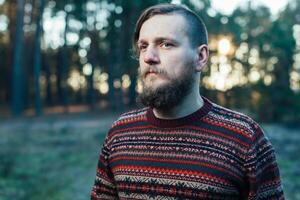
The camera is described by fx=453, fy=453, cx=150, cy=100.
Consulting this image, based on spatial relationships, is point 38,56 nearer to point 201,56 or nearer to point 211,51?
point 211,51

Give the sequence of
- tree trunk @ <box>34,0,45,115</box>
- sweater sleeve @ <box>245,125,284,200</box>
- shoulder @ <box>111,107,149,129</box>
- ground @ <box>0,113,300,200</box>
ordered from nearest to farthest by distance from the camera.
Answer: sweater sleeve @ <box>245,125,284,200</box>, shoulder @ <box>111,107,149,129</box>, ground @ <box>0,113,300,200</box>, tree trunk @ <box>34,0,45,115</box>

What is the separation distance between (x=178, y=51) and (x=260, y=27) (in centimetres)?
2259

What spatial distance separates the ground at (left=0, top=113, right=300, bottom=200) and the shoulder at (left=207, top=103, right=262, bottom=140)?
20.7 ft

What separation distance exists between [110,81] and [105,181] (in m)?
27.6

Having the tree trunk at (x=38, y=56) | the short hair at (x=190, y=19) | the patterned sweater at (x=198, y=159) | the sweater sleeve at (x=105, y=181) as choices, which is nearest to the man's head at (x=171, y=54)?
the short hair at (x=190, y=19)

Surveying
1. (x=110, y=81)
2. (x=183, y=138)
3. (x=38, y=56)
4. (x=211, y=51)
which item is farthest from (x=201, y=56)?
(x=110, y=81)

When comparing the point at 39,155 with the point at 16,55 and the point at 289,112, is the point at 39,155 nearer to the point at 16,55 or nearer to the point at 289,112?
the point at 289,112

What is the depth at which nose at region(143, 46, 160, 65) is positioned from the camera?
2029 mm

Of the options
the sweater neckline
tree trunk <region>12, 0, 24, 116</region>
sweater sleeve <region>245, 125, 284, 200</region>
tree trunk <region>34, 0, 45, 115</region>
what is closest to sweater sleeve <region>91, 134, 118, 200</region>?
the sweater neckline

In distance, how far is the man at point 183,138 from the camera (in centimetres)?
191

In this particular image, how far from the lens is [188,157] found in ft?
6.44

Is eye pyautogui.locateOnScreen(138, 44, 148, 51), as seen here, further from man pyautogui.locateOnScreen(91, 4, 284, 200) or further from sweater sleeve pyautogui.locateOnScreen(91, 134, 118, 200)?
sweater sleeve pyautogui.locateOnScreen(91, 134, 118, 200)

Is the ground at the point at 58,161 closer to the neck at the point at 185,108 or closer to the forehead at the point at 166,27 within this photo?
the neck at the point at 185,108

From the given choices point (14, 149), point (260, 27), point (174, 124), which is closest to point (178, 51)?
point (174, 124)
